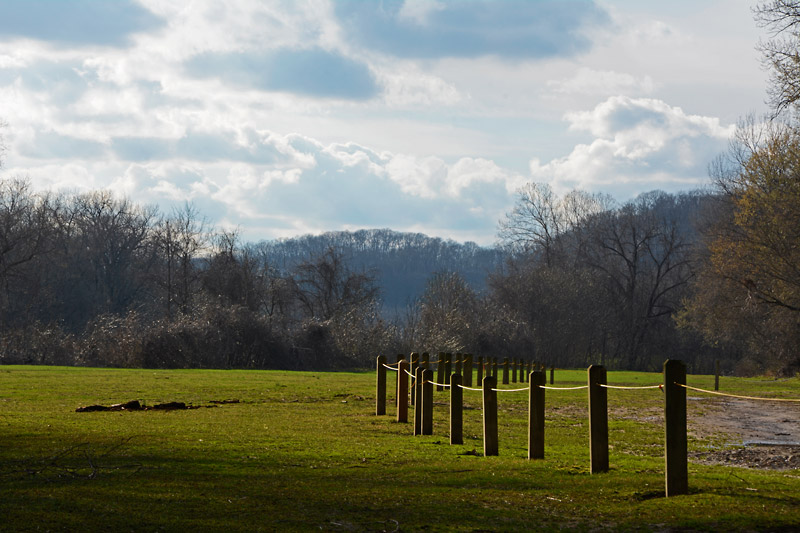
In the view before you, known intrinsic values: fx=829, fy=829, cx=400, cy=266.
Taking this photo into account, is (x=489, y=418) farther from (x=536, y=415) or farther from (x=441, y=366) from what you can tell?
(x=441, y=366)

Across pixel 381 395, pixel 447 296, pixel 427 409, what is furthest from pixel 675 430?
pixel 447 296

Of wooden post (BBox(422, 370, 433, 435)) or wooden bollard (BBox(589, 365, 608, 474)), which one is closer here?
wooden bollard (BBox(589, 365, 608, 474))

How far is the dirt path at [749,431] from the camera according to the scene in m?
12.2

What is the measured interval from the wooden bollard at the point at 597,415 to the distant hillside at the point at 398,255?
486ft

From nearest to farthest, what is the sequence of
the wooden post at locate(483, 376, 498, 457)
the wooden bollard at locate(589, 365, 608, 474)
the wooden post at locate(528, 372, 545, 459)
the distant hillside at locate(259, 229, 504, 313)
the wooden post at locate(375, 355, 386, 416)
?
the wooden bollard at locate(589, 365, 608, 474)
the wooden post at locate(528, 372, 545, 459)
the wooden post at locate(483, 376, 498, 457)
the wooden post at locate(375, 355, 386, 416)
the distant hillside at locate(259, 229, 504, 313)

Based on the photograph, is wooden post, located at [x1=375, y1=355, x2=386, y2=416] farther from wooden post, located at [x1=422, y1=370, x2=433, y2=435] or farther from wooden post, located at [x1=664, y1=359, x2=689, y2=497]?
wooden post, located at [x1=664, y1=359, x2=689, y2=497]

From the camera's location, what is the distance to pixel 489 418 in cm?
1115

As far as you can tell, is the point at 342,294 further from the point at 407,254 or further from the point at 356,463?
the point at 407,254

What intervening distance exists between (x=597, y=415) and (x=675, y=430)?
135cm

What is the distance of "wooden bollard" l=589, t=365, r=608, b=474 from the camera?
30.0 feet

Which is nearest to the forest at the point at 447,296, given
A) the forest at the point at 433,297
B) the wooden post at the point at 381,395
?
the forest at the point at 433,297

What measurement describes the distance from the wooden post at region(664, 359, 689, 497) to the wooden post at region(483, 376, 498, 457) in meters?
3.35

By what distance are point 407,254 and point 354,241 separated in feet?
38.1

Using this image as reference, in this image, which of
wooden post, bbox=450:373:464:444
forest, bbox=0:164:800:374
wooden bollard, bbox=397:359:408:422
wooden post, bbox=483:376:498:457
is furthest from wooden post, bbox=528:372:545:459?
forest, bbox=0:164:800:374
